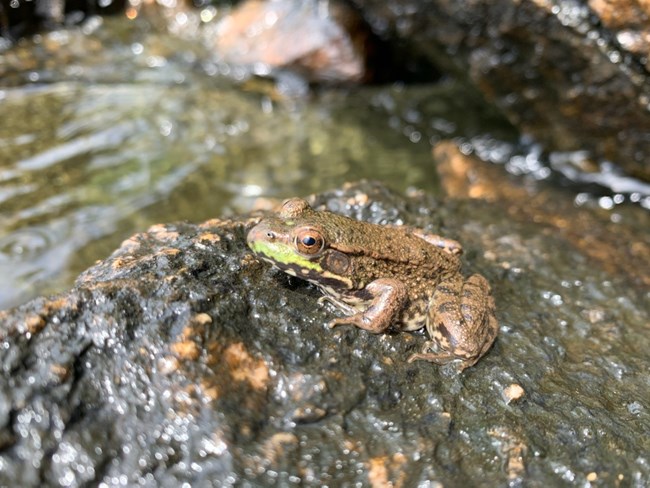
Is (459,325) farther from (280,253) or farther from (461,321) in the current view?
(280,253)

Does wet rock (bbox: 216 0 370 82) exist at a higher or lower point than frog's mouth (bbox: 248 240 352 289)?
lower

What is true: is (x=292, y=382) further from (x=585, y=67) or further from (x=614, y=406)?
(x=585, y=67)

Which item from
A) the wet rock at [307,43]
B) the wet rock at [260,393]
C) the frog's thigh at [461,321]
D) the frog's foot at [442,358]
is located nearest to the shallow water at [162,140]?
the wet rock at [307,43]

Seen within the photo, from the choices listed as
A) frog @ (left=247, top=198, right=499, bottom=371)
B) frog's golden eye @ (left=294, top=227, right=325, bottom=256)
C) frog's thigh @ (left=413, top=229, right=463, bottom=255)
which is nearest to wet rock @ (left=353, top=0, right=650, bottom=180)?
frog's thigh @ (left=413, top=229, right=463, bottom=255)

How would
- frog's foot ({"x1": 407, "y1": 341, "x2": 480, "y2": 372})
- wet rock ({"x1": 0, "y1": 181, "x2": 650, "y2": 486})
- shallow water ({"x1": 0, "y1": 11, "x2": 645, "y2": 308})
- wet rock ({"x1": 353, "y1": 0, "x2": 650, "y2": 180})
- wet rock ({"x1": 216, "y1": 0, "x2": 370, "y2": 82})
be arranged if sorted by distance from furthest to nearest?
1. wet rock ({"x1": 216, "y1": 0, "x2": 370, "y2": 82})
2. shallow water ({"x1": 0, "y1": 11, "x2": 645, "y2": 308})
3. wet rock ({"x1": 353, "y1": 0, "x2": 650, "y2": 180})
4. frog's foot ({"x1": 407, "y1": 341, "x2": 480, "y2": 372})
5. wet rock ({"x1": 0, "y1": 181, "x2": 650, "y2": 486})

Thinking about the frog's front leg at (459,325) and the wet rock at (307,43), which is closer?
the frog's front leg at (459,325)

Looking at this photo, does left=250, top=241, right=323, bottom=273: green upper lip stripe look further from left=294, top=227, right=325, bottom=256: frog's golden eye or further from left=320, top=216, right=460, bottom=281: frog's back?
left=320, top=216, right=460, bottom=281: frog's back

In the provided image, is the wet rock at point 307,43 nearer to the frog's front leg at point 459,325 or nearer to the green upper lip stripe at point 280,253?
the frog's front leg at point 459,325
